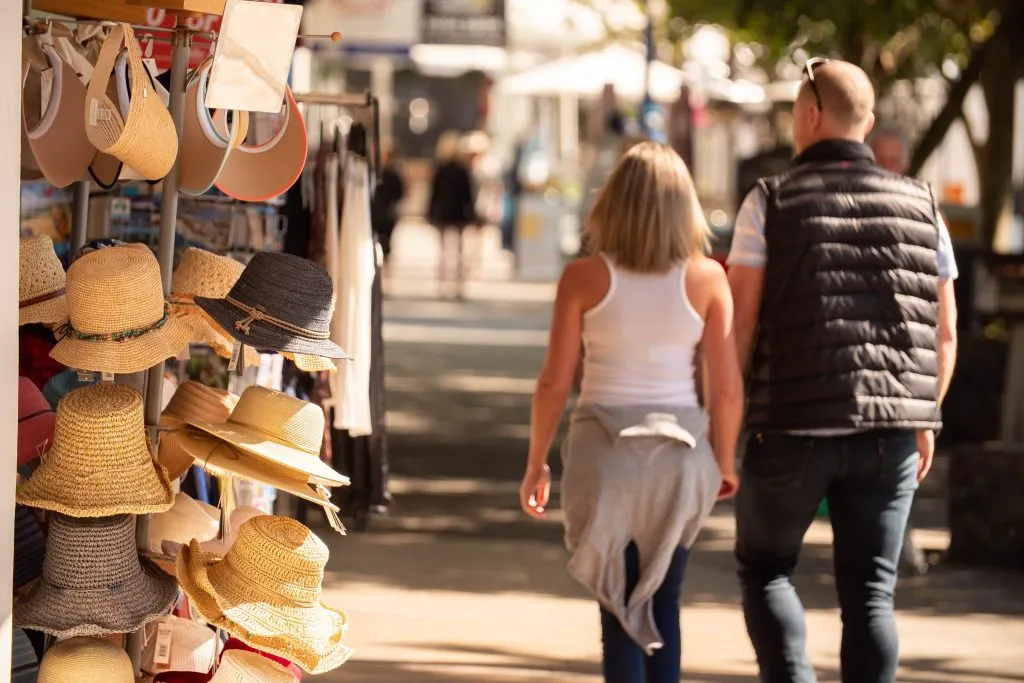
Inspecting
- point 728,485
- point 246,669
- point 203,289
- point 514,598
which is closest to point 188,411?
point 203,289

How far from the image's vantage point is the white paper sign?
12.7 ft

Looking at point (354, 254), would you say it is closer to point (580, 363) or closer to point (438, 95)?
point (580, 363)

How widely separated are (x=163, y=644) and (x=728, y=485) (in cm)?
172

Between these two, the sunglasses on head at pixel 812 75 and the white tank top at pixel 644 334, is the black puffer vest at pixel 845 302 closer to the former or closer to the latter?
the sunglasses on head at pixel 812 75

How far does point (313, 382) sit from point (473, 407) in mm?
7149

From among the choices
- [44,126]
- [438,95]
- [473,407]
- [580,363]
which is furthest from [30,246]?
[438,95]

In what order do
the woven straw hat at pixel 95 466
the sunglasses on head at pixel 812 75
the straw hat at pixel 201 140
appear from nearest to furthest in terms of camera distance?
the woven straw hat at pixel 95 466 → the straw hat at pixel 201 140 → the sunglasses on head at pixel 812 75

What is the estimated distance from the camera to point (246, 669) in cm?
399

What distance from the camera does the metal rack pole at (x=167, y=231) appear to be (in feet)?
13.4

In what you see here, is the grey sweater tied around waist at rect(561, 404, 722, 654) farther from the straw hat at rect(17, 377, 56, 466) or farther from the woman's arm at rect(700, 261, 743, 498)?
the straw hat at rect(17, 377, 56, 466)

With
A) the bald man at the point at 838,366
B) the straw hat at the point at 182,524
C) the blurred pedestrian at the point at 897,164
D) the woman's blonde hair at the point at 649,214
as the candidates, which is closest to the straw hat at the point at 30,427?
the straw hat at the point at 182,524

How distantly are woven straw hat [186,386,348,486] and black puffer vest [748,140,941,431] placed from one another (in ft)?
4.83

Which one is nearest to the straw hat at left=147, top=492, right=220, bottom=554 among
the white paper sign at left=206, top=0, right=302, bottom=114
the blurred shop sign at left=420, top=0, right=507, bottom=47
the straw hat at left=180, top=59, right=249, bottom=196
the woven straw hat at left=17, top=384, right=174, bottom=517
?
the woven straw hat at left=17, top=384, right=174, bottom=517

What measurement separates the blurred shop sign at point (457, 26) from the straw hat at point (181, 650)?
1626 centimetres
